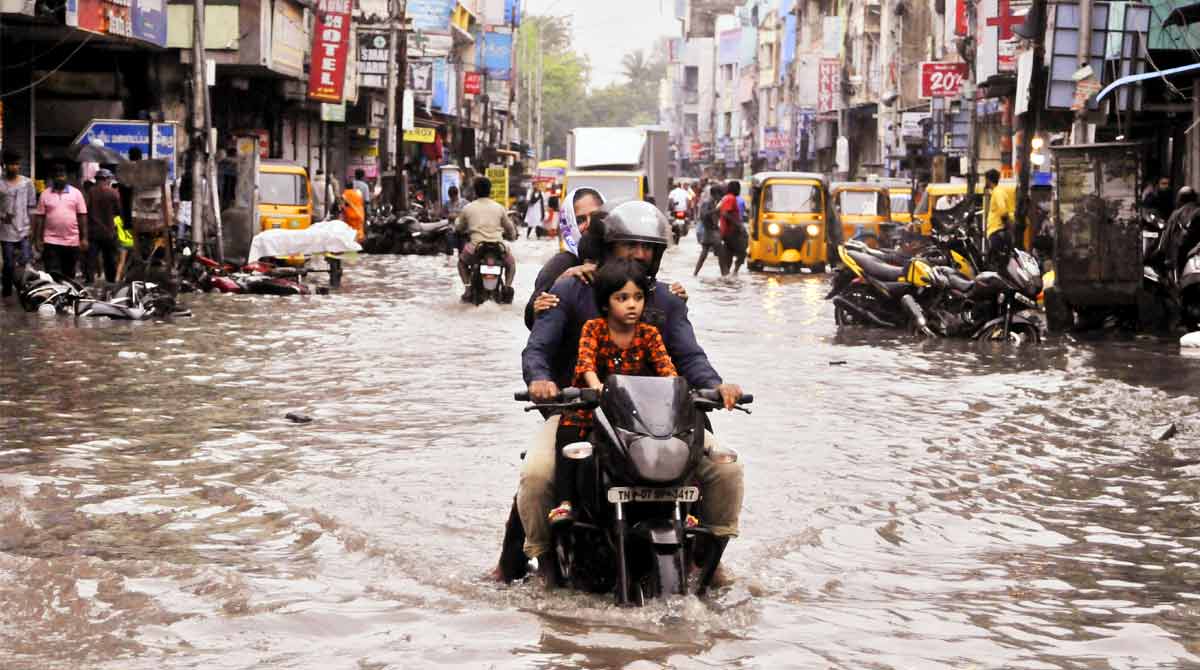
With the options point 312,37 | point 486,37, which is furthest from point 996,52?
point 486,37

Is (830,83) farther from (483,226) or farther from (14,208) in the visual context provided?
(14,208)

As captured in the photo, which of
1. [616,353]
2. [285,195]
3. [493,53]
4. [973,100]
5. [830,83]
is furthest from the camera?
[493,53]

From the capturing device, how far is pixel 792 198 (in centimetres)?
3369

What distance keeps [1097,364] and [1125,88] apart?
799 centimetres

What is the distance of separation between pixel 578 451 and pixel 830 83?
67.9 meters

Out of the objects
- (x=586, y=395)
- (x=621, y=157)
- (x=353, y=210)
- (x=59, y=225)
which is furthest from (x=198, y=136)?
(x=586, y=395)

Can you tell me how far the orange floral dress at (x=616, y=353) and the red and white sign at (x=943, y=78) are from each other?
4278cm

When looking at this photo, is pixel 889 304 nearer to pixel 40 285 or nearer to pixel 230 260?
pixel 40 285

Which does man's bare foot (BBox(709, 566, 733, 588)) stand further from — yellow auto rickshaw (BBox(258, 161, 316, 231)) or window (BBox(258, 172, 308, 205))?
window (BBox(258, 172, 308, 205))

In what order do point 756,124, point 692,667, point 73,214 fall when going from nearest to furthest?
point 692,667 < point 73,214 < point 756,124

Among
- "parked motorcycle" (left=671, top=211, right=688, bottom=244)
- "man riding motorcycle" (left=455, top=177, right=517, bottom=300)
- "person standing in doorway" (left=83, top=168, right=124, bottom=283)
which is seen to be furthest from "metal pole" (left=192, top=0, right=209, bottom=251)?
"parked motorcycle" (left=671, top=211, right=688, bottom=244)

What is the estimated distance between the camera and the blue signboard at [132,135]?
25344 mm

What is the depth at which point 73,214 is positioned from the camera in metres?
20.8

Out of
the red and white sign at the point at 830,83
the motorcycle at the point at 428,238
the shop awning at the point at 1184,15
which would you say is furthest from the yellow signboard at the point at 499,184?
the shop awning at the point at 1184,15
